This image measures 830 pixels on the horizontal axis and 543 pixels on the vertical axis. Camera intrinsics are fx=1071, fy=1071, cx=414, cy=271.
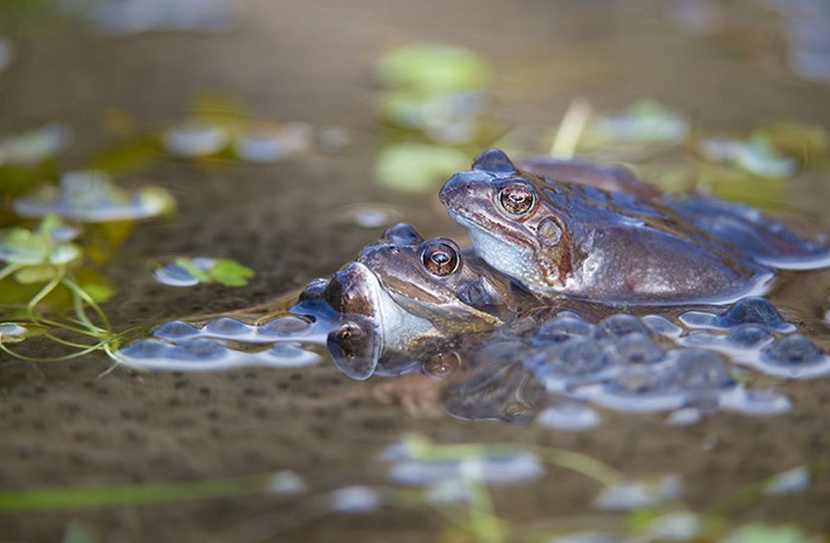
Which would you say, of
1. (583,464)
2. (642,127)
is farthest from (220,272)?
(642,127)

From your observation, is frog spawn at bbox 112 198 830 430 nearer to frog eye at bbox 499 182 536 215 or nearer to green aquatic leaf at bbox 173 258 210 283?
frog eye at bbox 499 182 536 215

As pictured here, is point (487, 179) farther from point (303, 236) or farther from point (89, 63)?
point (89, 63)

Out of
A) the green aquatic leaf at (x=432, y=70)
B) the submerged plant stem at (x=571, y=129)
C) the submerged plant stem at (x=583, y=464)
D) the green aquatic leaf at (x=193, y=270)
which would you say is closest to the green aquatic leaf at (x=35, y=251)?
the green aquatic leaf at (x=193, y=270)

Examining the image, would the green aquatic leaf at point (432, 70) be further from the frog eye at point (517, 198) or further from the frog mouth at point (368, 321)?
the frog mouth at point (368, 321)

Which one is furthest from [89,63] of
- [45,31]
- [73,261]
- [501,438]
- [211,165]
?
[501,438]

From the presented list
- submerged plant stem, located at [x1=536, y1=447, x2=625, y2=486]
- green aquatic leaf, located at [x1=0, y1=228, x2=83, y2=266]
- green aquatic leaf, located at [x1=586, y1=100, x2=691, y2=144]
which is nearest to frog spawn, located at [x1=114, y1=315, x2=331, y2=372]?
green aquatic leaf, located at [x1=0, y1=228, x2=83, y2=266]

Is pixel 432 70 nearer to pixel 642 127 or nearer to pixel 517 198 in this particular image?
pixel 642 127
